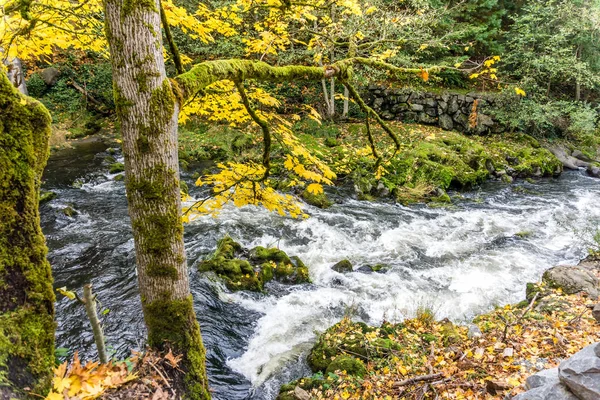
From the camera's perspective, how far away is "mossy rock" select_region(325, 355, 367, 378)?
13.8ft

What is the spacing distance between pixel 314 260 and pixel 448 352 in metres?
3.56

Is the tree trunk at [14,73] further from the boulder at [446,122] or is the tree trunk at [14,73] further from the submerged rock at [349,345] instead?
the boulder at [446,122]

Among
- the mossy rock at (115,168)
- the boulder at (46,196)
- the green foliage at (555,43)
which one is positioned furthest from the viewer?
the green foliage at (555,43)

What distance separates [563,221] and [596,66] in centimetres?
1034

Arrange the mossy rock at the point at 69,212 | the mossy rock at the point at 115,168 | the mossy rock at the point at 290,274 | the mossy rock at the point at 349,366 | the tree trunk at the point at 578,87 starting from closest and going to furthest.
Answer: the mossy rock at the point at 349,366 → the mossy rock at the point at 290,274 → the mossy rock at the point at 69,212 → the mossy rock at the point at 115,168 → the tree trunk at the point at 578,87

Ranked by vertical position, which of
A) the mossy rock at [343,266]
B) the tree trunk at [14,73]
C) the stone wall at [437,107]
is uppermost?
the tree trunk at [14,73]

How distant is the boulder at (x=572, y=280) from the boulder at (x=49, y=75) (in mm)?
21153

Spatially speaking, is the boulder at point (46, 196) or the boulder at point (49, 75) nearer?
the boulder at point (46, 196)

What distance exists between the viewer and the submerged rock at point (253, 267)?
254 inches

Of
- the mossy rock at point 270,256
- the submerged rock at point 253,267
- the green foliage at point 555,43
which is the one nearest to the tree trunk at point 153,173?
the submerged rock at point 253,267

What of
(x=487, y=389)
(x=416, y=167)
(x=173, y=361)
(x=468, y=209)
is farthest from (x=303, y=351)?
(x=416, y=167)

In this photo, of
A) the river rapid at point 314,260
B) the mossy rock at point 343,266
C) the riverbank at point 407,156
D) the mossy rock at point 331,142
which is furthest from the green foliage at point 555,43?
the mossy rock at point 343,266

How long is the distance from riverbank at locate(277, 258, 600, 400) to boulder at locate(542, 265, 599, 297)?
106mm

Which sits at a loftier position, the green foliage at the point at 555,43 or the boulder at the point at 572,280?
the green foliage at the point at 555,43
